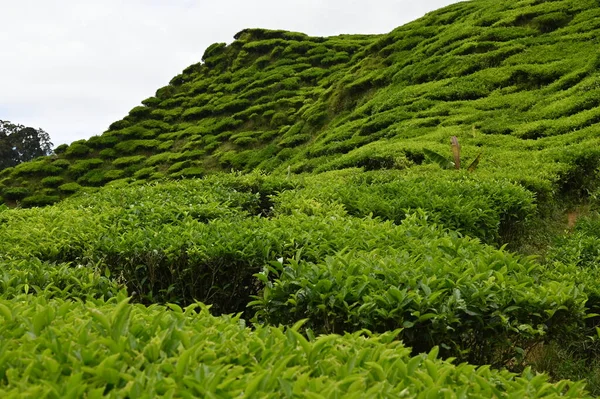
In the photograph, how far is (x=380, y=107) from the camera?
17766 millimetres

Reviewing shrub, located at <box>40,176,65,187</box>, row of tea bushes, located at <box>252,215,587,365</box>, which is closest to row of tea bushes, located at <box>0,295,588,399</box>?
row of tea bushes, located at <box>252,215,587,365</box>

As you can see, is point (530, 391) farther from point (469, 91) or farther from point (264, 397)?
point (469, 91)

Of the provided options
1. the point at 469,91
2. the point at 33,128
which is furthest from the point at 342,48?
the point at 33,128

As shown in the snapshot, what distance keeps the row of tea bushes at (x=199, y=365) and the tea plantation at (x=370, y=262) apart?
11mm

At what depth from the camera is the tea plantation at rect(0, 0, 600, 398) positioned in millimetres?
2182

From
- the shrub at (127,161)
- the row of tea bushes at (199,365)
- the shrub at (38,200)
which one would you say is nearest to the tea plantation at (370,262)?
the row of tea bushes at (199,365)

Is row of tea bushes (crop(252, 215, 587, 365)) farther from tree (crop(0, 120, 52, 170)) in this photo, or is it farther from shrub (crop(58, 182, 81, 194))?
tree (crop(0, 120, 52, 170))

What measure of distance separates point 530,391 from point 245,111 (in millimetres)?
26178

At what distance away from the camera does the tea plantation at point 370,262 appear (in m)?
2.18

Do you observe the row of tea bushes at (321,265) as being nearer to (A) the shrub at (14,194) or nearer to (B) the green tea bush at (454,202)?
(B) the green tea bush at (454,202)

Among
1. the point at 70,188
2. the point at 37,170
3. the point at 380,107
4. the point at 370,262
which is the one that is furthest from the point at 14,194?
the point at 370,262

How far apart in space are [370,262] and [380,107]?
1449 centimetres

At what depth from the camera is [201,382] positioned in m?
1.94

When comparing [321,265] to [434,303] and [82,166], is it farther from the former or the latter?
[82,166]
